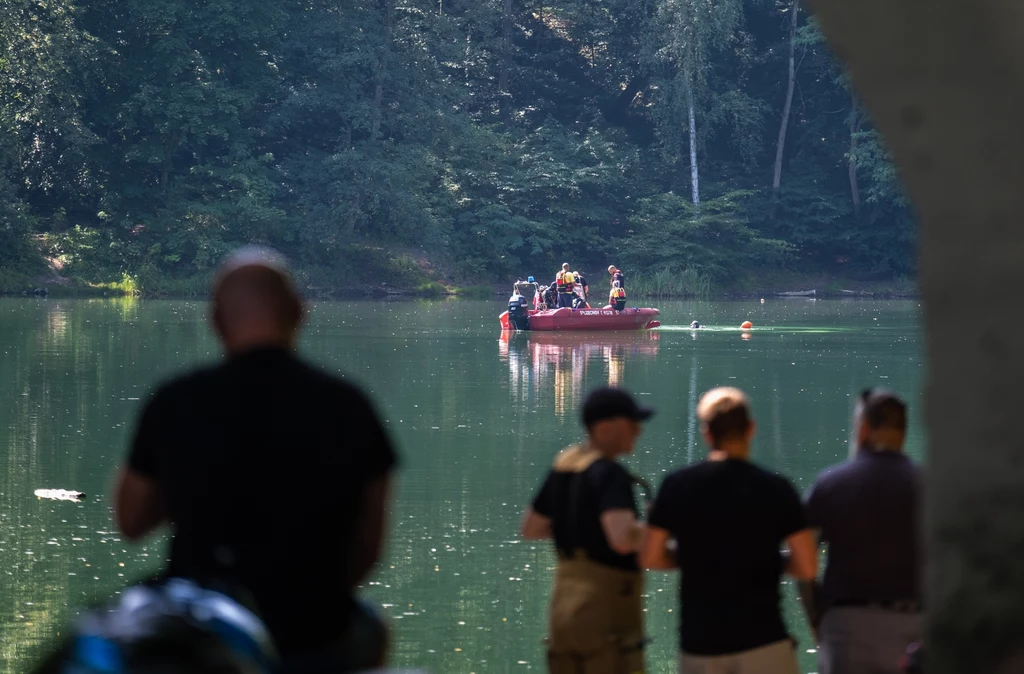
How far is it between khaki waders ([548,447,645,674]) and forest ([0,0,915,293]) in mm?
49400

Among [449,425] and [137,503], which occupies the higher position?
[137,503]

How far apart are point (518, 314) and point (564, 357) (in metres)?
6.64

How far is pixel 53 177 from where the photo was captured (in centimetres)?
5819

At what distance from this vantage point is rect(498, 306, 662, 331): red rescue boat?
3869 cm

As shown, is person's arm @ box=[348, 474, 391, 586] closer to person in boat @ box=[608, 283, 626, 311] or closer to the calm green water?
the calm green water

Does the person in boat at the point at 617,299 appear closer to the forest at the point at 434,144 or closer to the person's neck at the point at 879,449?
the forest at the point at 434,144

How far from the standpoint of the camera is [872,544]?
5.38 meters

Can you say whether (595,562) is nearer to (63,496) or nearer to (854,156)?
(63,496)

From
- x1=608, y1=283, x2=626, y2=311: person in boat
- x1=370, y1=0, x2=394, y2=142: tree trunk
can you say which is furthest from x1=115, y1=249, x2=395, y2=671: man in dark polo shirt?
x1=370, y1=0, x2=394, y2=142: tree trunk

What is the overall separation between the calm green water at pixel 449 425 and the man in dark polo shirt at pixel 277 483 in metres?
0.06

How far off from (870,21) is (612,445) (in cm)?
198

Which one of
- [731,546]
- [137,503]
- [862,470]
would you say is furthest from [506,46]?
[137,503]

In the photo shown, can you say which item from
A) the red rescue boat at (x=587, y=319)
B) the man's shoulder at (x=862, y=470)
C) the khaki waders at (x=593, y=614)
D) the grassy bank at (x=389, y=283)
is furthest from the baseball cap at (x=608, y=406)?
the grassy bank at (x=389, y=283)

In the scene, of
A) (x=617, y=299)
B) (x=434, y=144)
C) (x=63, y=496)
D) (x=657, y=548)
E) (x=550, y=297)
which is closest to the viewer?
(x=657, y=548)
